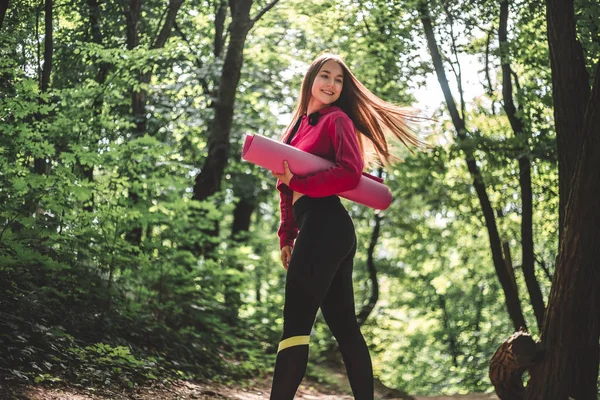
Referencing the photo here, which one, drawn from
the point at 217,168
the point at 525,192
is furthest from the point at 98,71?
the point at 525,192

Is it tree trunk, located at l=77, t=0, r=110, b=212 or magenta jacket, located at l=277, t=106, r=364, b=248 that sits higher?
tree trunk, located at l=77, t=0, r=110, b=212

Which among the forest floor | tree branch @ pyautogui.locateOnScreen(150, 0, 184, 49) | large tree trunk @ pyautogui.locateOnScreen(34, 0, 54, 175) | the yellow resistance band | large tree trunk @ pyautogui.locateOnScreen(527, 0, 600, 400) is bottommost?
the forest floor

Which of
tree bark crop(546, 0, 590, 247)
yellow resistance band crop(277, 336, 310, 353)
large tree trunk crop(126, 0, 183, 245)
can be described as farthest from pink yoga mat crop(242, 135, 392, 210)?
large tree trunk crop(126, 0, 183, 245)

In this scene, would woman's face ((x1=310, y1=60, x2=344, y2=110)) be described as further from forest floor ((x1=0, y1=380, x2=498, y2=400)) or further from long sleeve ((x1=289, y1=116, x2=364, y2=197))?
forest floor ((x1=0, y1=380, x2=498, y2=400))

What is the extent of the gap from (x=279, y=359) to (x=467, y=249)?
1291cm

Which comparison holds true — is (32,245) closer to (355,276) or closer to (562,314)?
(562,314)

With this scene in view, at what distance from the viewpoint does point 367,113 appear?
3.51 metres

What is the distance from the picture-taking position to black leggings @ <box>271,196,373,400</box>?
2957mm

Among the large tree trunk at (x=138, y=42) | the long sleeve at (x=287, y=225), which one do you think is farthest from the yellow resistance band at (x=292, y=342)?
the large tree trunk at (x=138, y=42)

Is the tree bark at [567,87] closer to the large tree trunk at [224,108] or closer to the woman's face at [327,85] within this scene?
the woman's face at [327,85]

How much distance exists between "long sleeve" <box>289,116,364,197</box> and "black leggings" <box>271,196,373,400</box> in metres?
0.11

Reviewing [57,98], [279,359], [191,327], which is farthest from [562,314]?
[57,98]

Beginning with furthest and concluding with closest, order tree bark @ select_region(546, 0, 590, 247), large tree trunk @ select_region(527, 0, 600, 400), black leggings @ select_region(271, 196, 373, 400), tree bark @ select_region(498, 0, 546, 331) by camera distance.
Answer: tree bark @ select_region(498, 0, 546, 331)
tree bark @ select_region(546, 0, 590, 247)
large tree trunk @ select_region(527, 0, 600, 400)
black leggings @ select_region(271, 196, 373, 400)

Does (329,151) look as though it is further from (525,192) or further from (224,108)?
(224,108)
